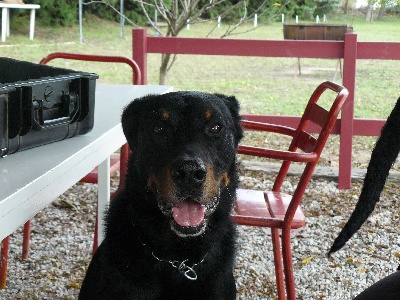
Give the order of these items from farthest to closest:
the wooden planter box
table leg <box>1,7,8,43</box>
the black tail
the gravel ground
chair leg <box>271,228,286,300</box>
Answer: table leg <box>1,7,8,43</box>
the wooden planter box
the gravel ground
chair leg <box>271,228,286,300</box>
the black tail

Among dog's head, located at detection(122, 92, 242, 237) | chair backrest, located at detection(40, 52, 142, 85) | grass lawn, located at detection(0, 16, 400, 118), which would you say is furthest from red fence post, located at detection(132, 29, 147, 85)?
dog's head, located at detection(122, 92, 242, 237)

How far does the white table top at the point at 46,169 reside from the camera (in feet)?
4.02

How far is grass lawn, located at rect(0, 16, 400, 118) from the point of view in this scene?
8.30 metres

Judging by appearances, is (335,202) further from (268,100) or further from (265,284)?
(268,100)

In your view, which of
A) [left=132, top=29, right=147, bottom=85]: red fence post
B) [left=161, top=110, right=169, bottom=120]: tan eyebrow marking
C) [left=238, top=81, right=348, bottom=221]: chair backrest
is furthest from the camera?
[left=132, top=29, right=147, bottom=85]: red fence post

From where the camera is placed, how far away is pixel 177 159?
5.74 feet

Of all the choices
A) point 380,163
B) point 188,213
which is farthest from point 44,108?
point 380,163

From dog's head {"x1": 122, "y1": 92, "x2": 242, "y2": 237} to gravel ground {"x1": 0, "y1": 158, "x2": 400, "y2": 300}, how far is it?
151cm

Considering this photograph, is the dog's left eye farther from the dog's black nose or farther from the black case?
the black case

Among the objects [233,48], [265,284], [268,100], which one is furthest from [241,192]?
[268,100]

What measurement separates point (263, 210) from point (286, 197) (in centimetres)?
25

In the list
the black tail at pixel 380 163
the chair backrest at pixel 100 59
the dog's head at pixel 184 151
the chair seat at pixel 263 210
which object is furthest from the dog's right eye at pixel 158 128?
the chair backrest at pixel 100 59

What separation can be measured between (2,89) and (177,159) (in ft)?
1.86

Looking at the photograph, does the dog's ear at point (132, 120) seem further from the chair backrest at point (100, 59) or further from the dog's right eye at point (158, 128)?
the chair backrest at point (100, 59)
